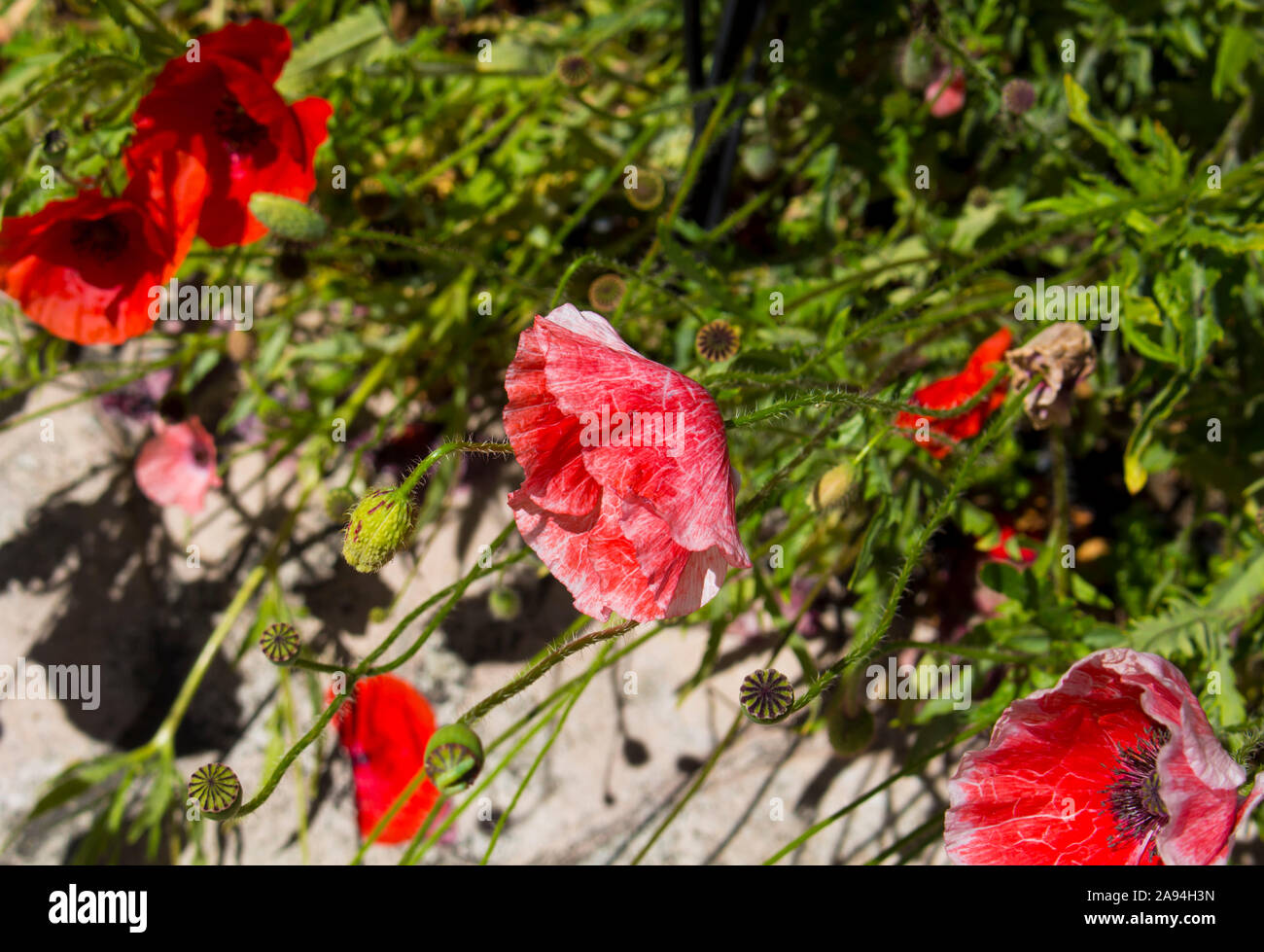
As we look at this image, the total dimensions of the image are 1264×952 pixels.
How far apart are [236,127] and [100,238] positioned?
249 mm

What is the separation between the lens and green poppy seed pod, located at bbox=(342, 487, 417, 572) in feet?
2.92

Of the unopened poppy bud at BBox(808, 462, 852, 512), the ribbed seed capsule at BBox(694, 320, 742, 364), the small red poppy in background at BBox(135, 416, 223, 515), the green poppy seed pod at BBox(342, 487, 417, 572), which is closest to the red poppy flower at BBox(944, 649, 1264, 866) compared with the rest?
the unopened poppy bud at BBox(808, 462, 852, 512)

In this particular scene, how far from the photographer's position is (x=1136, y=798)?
103 cm

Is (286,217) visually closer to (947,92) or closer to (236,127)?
(236,127)

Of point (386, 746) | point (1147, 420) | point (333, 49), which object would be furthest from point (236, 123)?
point (1147, 420)

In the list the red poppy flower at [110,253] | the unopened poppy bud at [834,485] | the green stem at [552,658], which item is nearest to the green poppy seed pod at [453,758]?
the green stem at [552,658]

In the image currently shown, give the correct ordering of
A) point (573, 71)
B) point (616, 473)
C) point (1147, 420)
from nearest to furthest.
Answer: point (616, 473)
point (1147, 420)
point (573, 71)

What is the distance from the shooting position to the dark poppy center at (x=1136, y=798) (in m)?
1.00

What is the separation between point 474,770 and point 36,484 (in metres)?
1.50

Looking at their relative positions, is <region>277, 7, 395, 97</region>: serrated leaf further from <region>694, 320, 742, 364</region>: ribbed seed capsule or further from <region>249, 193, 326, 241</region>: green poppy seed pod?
<region>694, 320, 742, 364</region>: ribbed seed capsule

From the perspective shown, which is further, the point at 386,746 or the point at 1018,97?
the point at 386,746

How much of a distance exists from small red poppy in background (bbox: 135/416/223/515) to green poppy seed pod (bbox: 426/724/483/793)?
3.24 ft

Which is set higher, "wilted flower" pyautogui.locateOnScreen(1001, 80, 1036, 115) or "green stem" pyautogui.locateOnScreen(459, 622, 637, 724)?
"wilted flower" pyautogui.locateOnScreen(1001, 80, 1036, 115)

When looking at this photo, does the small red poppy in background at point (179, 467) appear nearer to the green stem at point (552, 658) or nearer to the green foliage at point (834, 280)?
the green foliage at point (834, 280)
